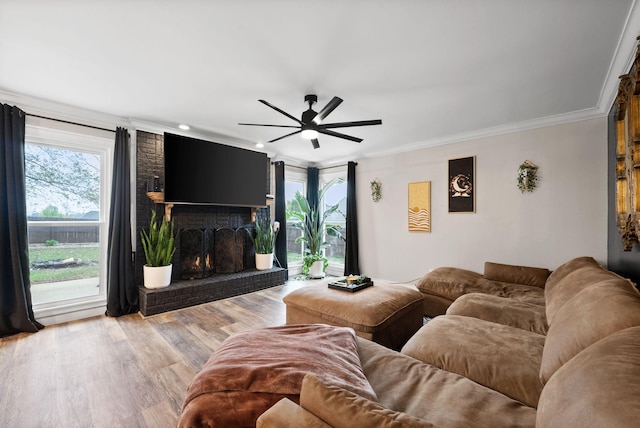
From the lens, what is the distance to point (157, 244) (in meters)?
3.56

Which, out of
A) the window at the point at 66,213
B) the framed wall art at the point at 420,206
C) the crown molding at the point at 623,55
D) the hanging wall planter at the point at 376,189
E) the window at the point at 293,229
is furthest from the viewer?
the window at the point at 293,229

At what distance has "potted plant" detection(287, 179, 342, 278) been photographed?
5.42 m

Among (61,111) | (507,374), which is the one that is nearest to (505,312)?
(507,374)

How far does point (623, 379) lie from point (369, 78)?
7.95 feet

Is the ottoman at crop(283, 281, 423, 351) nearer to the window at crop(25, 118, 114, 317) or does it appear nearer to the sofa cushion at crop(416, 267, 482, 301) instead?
the sofa cushion at crop(416, 267, 482, 301)

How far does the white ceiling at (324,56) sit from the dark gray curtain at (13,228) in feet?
1.36

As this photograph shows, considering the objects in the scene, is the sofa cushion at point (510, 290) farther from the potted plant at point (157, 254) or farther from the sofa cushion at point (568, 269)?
the potted plant at point (157, 254)

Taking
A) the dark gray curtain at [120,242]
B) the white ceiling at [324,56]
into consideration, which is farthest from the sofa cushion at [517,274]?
the dark gray curtain at [120,242]

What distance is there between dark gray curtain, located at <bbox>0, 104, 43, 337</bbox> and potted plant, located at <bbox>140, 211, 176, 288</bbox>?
108 cm

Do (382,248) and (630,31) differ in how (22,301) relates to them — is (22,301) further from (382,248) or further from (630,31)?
(630,31)

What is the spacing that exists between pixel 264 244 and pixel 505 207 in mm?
3708

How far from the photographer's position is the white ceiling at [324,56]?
1687 mm

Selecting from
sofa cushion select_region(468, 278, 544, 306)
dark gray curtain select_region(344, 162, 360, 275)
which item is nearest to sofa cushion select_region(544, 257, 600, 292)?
sofa cushion select_region(468, 278, 544, 306)

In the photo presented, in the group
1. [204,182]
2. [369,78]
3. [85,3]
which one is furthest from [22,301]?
[369,78]
